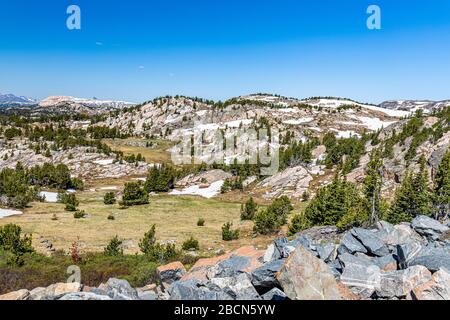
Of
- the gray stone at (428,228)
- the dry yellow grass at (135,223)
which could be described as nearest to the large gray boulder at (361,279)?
the gray stone at (428,228)

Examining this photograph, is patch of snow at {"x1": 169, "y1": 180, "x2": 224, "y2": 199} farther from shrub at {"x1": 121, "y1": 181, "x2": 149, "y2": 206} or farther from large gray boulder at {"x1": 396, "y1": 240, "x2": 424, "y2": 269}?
large gray boulder at {"x1": 396, "y1": 240, "x2": 424, "y2": 269}

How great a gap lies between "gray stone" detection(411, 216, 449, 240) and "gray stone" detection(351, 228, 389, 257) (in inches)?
269

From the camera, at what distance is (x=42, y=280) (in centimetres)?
2527

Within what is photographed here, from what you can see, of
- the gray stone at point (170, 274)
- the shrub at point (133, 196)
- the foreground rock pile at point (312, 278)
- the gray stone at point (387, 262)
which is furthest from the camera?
the shrub at point (133, 196)

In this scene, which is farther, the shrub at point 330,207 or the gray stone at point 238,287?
the shrub at point 330,207

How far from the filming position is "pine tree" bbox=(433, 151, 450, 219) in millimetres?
47938

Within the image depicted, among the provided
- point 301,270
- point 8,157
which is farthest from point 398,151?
point 8,157

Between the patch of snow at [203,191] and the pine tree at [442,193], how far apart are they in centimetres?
5610

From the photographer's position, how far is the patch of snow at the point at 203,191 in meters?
95.6

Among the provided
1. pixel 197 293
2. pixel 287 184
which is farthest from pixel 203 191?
pixel 197 293

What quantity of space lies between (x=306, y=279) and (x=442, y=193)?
4881cm

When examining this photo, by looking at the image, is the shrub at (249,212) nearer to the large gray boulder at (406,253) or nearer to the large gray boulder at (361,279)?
the large gray boulder at (406,253)

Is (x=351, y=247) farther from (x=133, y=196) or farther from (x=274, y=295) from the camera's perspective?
(x=133, y=196)

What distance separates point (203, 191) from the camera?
Result: 99062mm
